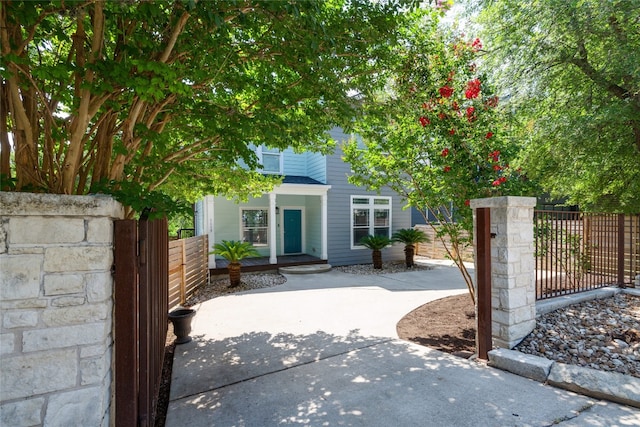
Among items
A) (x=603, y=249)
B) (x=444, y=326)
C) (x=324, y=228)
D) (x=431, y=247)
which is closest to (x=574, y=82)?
(x=603, y=249)

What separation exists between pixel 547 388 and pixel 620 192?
5773mm

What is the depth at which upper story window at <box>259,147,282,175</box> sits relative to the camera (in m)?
11.0

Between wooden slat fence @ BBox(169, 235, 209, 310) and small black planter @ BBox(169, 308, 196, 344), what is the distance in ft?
6.23

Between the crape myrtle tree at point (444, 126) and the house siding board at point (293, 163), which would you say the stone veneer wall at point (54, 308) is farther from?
the house siding board at point (293, 163)

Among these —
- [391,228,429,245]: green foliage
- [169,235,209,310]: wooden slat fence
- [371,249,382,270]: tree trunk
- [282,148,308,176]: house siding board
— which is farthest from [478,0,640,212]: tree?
[282,148,308,176]: house siding board

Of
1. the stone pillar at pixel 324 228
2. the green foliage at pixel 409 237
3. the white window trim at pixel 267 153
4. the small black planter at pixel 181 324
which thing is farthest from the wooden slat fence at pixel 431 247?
the small black planter at pixel 181 324

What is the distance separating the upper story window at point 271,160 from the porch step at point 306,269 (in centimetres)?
330

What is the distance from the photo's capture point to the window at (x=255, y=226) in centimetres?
1165

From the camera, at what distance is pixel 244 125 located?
2.96 metres

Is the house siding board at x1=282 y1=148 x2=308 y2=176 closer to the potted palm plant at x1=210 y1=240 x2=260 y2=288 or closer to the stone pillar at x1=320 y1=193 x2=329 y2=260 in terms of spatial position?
the stone pillar at x1=320 y1=193 x2=329 y2=260

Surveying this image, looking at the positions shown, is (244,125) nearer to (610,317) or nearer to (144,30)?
(144,30)

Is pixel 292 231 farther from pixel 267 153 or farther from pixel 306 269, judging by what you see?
pixel 267 153

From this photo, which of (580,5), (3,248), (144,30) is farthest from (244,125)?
(580,5)

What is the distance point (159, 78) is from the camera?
2.30 metres
